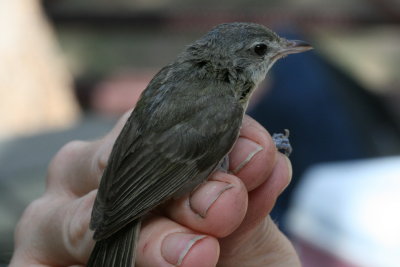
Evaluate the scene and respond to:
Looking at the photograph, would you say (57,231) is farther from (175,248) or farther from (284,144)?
(284,144)

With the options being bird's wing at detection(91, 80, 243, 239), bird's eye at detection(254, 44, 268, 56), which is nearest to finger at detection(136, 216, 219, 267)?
bird's wing at detection(91, 80, 243, 239)

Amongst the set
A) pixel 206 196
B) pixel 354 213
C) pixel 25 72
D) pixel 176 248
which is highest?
pixel 206 196

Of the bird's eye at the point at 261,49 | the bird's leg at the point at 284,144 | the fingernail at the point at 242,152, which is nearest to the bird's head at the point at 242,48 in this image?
the bird's eye at the point at 261,49

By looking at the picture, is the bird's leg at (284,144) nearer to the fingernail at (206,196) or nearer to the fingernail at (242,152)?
the fingernail at (242,152)

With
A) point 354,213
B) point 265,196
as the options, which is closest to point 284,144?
point 265,196

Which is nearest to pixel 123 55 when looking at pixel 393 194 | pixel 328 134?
pixel 328 134

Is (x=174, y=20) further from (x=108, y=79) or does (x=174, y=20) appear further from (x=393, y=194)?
(x=393, y=194)
